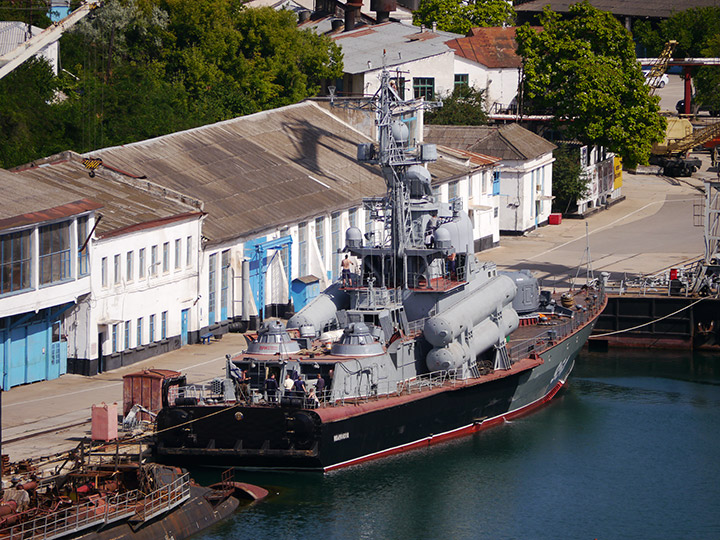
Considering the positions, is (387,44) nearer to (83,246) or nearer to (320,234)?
(320,234)

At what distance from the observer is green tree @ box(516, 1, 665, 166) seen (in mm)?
105500

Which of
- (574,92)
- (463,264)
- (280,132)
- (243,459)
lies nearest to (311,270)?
(280,132)

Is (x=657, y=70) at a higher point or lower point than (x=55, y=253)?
higher

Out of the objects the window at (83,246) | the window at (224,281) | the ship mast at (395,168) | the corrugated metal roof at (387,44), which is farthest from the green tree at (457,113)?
the window at (83,246)

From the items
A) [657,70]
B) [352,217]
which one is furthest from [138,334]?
[657,70]

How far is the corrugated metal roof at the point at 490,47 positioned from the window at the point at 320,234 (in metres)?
53.5

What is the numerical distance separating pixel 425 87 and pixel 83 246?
215ft

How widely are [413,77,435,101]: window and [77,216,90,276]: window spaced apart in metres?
63.9

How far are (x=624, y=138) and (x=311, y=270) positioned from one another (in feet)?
124

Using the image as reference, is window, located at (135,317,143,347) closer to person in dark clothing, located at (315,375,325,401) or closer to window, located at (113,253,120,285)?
window, located at (113,253,120,285)

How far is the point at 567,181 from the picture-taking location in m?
105

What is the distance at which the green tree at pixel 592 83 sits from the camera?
106 metres

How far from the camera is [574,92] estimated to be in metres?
106

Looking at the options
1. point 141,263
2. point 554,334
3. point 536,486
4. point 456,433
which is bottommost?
point 536,486
